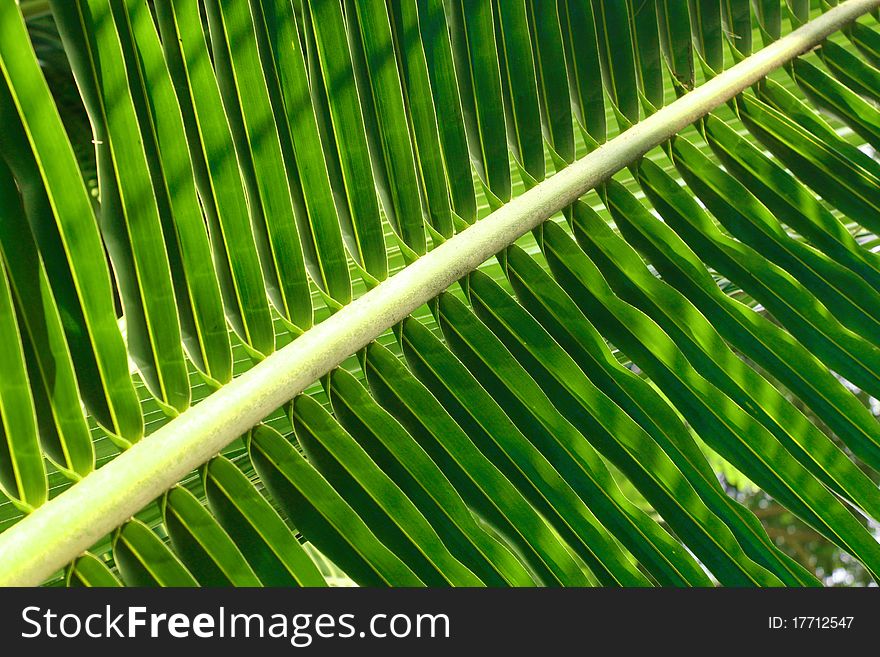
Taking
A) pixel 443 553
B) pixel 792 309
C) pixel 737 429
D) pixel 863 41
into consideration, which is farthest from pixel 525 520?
pixel 863 41

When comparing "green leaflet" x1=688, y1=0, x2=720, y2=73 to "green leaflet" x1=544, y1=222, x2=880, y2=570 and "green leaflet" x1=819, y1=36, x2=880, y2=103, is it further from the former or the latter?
"green leaflet" x1=544, y1=222, x2=880, y2=570

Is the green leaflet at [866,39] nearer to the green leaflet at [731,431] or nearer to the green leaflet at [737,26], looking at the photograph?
the green leaflet at [737,26]

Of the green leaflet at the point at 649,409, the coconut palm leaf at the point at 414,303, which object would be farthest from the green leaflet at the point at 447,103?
the green leaflet at the point at 649,409

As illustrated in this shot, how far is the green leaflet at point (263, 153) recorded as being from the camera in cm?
58

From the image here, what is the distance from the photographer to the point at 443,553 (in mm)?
550

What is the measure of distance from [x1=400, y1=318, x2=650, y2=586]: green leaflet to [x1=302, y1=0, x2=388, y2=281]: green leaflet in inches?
3.9

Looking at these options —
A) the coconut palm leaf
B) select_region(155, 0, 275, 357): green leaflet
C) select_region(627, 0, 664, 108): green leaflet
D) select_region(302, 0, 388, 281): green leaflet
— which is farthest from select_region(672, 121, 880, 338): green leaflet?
select_region(155, 0, 275, 357): green leaflet

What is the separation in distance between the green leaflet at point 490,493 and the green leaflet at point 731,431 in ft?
0.56

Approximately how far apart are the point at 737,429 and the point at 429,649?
332mm

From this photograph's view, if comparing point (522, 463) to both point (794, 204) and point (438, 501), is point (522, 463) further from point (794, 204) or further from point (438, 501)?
point (794, 204)

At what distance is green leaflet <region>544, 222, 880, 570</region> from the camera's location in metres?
0.64

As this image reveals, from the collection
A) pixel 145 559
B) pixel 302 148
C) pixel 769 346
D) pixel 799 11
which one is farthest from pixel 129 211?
pixel 799 11

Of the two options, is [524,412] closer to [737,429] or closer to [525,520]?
[525,520]

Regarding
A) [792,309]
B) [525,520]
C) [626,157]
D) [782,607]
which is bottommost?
[782,607]
